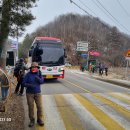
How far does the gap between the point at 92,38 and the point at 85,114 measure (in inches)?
5805

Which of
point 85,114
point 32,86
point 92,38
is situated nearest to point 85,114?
point 85,114

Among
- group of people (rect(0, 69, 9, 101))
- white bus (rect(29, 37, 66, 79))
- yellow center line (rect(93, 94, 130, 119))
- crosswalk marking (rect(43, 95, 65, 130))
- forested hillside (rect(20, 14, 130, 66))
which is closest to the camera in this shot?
group of people (rect(0, 69, 9, 101))

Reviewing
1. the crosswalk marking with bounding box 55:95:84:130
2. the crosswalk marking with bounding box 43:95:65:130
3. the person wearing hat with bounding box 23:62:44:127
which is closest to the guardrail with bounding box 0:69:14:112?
the person wearing hat with bounding box 23:62:44:127

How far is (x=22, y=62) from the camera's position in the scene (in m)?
19.9

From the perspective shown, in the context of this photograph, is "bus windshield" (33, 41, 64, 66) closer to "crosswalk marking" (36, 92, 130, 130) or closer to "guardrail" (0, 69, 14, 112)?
"crosswalk marking" (36, 92, 130, 130)

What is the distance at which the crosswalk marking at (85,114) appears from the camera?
468 inches

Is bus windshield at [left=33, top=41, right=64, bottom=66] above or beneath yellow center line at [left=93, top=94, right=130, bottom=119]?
above

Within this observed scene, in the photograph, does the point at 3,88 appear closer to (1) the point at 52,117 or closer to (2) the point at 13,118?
(2) the point at 13,118

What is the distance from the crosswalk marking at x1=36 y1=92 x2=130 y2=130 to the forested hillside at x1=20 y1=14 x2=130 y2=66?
10169cm

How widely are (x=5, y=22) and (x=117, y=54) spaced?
421ft

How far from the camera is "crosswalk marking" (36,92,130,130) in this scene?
11.9 meters

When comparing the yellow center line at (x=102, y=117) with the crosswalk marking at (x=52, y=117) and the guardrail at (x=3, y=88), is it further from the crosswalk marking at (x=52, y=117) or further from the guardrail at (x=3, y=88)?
A: the guardrail at (x=3, y=88)

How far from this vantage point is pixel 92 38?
527 feet

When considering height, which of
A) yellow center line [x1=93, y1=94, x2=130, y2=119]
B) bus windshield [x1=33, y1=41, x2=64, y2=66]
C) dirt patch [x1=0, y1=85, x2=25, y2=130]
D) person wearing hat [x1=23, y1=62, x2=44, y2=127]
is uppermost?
bus windshield [x1=33, y1=41, x2=64, y2=66]
